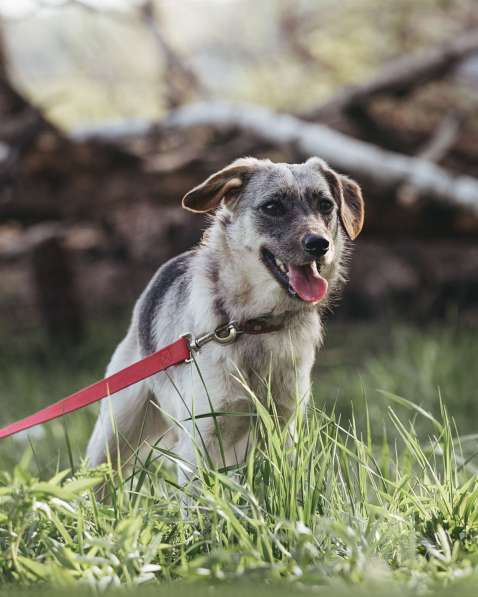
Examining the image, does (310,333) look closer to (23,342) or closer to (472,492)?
(472,492)

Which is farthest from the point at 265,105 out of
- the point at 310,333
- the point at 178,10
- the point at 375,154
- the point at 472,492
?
the point at 472,492

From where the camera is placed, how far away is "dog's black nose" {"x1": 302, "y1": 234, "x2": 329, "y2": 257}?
3.35 metres

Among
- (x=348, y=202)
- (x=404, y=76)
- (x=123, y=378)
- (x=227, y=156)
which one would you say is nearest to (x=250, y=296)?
(x=123, y=378)

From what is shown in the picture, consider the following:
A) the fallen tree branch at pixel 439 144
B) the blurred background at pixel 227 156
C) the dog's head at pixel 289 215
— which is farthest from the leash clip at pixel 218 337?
the fallen tree branch at pixel 439 144

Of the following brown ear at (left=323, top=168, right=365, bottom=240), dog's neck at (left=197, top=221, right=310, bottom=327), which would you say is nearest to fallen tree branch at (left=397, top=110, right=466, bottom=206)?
brown ear at (left=323, top=168, right=365, bottom=240)

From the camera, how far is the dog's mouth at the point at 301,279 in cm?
337

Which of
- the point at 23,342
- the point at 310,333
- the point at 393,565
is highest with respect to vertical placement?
the point at 310,333

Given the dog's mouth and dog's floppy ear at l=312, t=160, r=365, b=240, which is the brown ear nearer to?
dog's floppy ear at l=312, t=160, r=365, b=240

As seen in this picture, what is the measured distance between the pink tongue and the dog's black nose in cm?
11

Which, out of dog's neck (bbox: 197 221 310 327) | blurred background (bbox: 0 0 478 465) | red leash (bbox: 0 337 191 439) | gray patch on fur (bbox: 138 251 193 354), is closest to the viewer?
red leash (bbox: 0 337 191 439)

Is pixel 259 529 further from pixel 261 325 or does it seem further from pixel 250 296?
pixel 250 296

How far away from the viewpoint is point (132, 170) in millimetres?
8664

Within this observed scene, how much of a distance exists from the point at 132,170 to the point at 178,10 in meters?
3.79

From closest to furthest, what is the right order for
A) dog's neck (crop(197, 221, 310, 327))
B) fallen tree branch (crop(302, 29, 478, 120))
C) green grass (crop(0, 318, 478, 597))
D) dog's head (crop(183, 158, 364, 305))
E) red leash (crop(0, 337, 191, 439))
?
green grass (crop(0, 318, 478, 597)), red leash (crop(0, 337, 191, 439)), dog's head (crop(183, 158, 364, 305)), dog's neck (crop(197, 221, 310, 327)), fallen tree branch (crop(302, 29, 478, 120))
